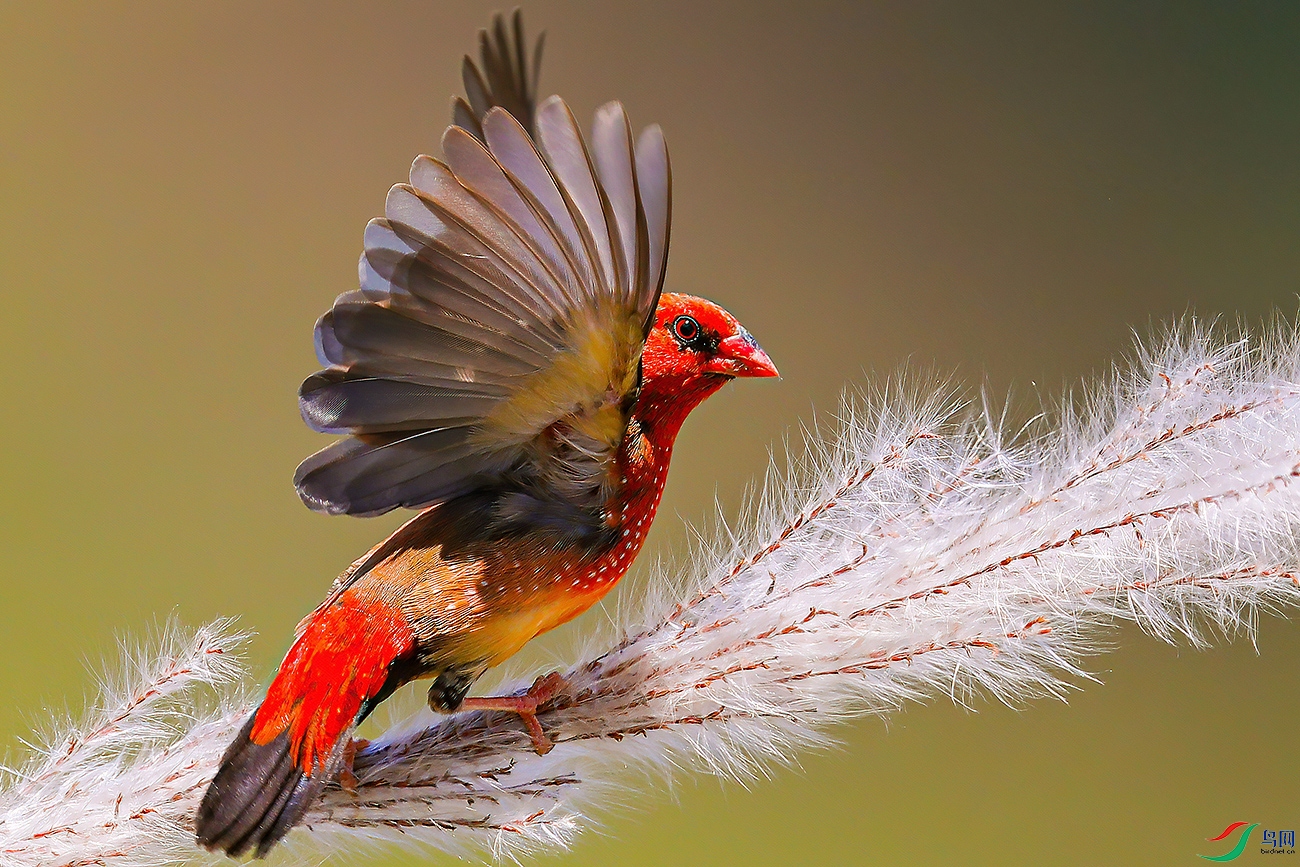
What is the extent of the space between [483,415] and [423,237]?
4.5 inches

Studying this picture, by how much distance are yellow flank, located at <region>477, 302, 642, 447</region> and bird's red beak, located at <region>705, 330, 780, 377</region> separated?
0.30 ft

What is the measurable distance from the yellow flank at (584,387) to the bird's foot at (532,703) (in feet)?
0.49

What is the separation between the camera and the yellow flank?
0.54m

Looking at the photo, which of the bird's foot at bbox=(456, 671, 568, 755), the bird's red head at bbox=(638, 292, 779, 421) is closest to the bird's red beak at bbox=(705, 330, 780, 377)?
the bird's red head at bbox=(638, 292, 779, 421)

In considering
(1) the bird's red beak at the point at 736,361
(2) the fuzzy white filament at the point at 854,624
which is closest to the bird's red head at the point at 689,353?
(1) the bird's red beak at the point at 736,361

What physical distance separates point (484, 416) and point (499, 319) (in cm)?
7

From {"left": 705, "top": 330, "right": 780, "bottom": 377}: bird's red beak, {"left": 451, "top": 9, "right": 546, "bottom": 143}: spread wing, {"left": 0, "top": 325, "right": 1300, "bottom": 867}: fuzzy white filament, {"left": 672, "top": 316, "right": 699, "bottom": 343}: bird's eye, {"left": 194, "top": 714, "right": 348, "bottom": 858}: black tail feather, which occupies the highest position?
{"left": 451, "top": 9, "right": 546, "bottom": 143}: spread wing

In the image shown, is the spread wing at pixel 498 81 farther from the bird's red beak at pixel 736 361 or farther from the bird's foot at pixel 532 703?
the bird's foot at pixel 532 703

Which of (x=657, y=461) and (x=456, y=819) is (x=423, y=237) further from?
(x=456, y=819)

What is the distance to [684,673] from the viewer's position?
0.63 metres

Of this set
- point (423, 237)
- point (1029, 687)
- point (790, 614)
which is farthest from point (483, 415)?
point (1029, 687)

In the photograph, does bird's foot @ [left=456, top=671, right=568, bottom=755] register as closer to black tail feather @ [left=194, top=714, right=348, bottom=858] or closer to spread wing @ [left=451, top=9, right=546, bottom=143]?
black tail feather @ [left=194, top=714, right=348, bottom=858]

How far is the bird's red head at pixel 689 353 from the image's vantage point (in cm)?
63

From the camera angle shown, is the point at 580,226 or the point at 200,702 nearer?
the point at 580,226
